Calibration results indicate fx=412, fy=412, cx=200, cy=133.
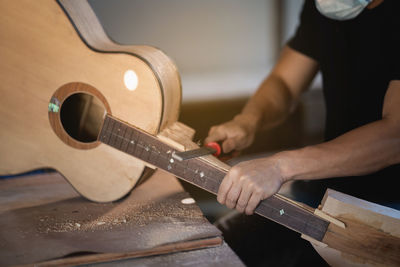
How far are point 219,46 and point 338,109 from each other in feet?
3.77

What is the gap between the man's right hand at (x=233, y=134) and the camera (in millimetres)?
1227

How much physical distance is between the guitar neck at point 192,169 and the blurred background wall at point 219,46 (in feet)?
3.72

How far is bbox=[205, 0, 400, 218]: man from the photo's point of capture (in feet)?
3.15

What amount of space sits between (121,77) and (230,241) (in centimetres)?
53

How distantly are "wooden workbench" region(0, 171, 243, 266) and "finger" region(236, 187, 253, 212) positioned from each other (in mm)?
82

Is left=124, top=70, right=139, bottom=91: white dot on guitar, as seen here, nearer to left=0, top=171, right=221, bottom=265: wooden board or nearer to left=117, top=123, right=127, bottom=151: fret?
left=117, top=123, right=127, bottom=151: fret

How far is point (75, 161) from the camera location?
1057 mm

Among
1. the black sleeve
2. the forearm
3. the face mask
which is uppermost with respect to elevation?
the face mask

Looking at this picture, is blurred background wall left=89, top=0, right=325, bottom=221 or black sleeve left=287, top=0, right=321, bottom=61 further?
blurred background wall left=89, top=0, right=325, bottom=221

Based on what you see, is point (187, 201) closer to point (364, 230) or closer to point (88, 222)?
point (88, 222)

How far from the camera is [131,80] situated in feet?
3.27

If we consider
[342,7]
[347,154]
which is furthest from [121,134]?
[342,7]

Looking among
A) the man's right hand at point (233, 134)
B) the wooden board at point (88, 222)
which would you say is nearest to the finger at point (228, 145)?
the man's right hand at point (233, 134)

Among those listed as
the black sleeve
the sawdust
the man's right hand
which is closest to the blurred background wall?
the black sleeve
